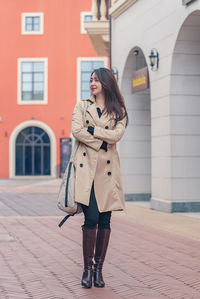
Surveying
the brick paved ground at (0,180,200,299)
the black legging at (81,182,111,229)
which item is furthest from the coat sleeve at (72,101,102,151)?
the brick paved ground at (0,180,200,299)

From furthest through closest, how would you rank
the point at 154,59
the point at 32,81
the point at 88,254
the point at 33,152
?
the point at 32,81 < the point at 33,152 < the point at 154,59 < the point at 88,254

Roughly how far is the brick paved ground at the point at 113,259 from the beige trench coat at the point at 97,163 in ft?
2.41

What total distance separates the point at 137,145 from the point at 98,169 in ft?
30.8

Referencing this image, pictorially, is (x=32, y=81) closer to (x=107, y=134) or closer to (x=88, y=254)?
(x=107, y=134)

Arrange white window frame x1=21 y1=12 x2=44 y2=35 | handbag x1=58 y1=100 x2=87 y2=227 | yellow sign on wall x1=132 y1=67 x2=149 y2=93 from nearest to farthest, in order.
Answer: handbag x1=58 y1=100 x2=87 y2=227, yellow sign on wall x1=132 y1=67 x2=149 y2=93, white window frame x1=21 y1=12 x2=44 y2=35

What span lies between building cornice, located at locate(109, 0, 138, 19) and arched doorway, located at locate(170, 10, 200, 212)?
2989 mm

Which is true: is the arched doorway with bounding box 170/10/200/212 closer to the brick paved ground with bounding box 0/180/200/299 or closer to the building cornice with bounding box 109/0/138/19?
the brick paved ground with bounding box 0/180/200/299

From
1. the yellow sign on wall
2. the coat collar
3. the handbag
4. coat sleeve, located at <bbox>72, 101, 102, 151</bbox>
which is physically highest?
the yellow sign on wall

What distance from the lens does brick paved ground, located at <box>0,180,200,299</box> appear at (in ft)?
15.0

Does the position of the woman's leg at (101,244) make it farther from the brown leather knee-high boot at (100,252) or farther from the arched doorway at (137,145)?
the arched doorway at (137,145)

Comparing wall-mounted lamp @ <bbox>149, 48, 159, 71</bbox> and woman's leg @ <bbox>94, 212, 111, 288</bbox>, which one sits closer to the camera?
woman's leg @ <bbox>94, 212, 111, 288</bbox>

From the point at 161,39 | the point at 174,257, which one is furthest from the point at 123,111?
the point at 161,39

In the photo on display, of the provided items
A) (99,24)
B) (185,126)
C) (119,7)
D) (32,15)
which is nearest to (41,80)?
(32,15)

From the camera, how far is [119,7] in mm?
14188
